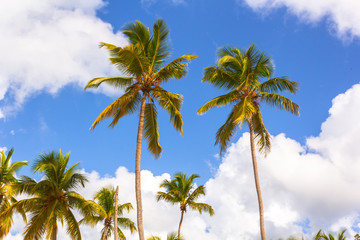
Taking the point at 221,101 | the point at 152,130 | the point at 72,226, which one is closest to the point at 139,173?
the point at 152,130

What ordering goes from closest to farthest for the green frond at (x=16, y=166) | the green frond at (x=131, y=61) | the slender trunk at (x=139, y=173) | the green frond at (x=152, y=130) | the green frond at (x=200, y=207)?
1. the slender trunk at (x=139, y=173)
2. the green frond at (x=131, y=61)
3. the green frond at (x=152, y=130)
4. the green frond at (x=16, y=166)
5. the green frond at (x=200, y=207)

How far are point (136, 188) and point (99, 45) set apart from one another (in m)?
6.99

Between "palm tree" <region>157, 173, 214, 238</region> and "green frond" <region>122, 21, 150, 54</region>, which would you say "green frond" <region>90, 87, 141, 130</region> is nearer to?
"green frond" <region>122, 21, 150, 54</region>

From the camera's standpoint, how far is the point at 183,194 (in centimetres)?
3431

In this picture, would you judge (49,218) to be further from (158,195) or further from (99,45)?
(158,195)

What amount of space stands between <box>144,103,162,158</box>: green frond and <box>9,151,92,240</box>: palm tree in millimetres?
7110

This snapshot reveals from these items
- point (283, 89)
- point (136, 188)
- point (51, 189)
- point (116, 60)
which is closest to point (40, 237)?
point (51, 189)

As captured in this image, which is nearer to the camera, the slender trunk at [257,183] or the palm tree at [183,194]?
the slender trunk at [257,183]

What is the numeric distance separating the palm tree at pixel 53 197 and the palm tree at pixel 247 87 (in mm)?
9686

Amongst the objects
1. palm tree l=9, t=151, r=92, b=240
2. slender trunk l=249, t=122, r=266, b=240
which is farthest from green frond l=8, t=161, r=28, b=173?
slender trunk l=249, t=122, r=266, b=240

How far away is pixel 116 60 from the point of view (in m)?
17.7

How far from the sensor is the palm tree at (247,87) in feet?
65.0

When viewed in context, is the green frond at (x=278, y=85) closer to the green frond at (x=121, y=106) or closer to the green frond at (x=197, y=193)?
the green frond at (x=121, y=106)

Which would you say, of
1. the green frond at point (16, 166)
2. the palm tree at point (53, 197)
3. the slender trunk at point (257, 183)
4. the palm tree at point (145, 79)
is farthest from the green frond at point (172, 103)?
the green frond at point (16, 166)
